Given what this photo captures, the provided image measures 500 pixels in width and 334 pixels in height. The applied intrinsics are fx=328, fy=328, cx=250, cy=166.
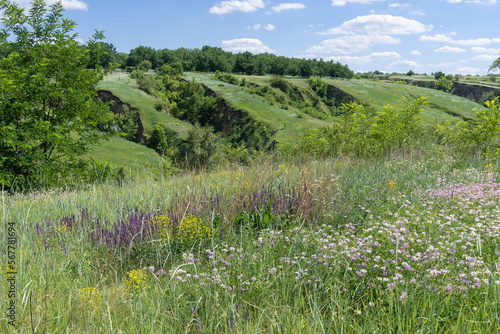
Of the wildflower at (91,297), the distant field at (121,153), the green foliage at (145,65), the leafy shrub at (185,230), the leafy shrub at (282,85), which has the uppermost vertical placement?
the green foliage at (145,65)

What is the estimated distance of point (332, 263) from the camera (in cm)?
272

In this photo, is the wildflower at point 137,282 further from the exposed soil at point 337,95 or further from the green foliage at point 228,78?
the green foliage at point 228,78

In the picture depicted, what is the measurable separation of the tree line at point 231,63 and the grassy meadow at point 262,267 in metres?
160

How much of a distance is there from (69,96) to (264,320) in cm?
1151

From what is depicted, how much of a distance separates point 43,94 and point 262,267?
11237 mm

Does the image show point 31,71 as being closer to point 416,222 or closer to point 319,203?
point 319,203

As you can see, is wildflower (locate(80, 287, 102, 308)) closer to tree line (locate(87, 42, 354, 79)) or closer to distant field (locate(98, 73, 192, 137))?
distant field (locate(98, 73, 192, 137))

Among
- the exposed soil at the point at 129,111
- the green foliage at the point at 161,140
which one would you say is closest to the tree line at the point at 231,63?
the exposed soil at the point at 129,111

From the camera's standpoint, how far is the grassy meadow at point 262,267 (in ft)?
7.23

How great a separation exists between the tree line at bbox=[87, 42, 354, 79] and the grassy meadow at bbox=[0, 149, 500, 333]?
160191 millimetres

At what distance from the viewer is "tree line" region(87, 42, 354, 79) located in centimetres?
16200

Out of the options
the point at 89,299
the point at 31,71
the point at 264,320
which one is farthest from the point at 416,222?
the point at 31,71

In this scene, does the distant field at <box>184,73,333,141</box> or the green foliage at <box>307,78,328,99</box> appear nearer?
the distant field at <box>184,73,333,141</box>

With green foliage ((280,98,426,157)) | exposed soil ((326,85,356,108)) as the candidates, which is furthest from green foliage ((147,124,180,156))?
green foliage ((280,98,426,157))
